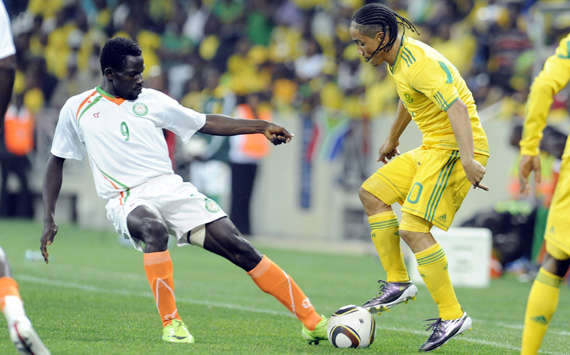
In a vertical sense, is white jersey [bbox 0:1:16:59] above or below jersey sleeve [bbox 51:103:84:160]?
above

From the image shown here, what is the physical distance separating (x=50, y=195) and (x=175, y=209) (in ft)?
2.78

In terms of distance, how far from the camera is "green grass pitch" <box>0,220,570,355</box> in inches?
267

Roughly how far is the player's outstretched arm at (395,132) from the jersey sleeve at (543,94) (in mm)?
2135

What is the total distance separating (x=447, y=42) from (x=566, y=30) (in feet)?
7.37

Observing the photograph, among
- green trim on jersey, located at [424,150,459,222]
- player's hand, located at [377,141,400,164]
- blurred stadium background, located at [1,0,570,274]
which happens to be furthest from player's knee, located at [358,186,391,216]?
blurred stadium background, located at [1,0,570,274]

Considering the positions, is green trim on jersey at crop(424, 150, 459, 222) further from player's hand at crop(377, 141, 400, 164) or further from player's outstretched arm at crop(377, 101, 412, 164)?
player's hand at crop(377, 141, 400, 164)

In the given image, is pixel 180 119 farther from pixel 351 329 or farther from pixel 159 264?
pixel 351 329

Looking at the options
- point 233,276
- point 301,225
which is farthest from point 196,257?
point 301,225

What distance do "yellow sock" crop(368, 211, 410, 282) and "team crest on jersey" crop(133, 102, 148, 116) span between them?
1676mm

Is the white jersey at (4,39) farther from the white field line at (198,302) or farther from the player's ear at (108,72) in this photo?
the white field line at (198,302)

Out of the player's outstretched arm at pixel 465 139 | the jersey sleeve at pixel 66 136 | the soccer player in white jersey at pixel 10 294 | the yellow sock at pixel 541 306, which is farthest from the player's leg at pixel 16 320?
the player's outstretched arm at pixel 465 139

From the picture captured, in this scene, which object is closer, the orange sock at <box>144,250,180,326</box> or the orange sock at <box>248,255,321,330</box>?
the orange sock at <box>144,250,180,326</box>

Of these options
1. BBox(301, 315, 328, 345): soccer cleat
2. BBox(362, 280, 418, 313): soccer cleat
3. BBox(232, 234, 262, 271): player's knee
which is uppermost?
BBox(232, 234, 262, 271): player's knee

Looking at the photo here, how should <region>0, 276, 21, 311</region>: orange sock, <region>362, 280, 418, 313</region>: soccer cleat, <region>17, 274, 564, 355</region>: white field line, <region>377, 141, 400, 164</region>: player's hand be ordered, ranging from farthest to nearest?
<region>377, 141, 400, 164</region>: player's hand
<region>17, 274, 564, 355</region>: white field line
<region>362, 280, 418, 313</region>: soccer cleat
<region>0, 276, 21, 311</region>: orange sock
